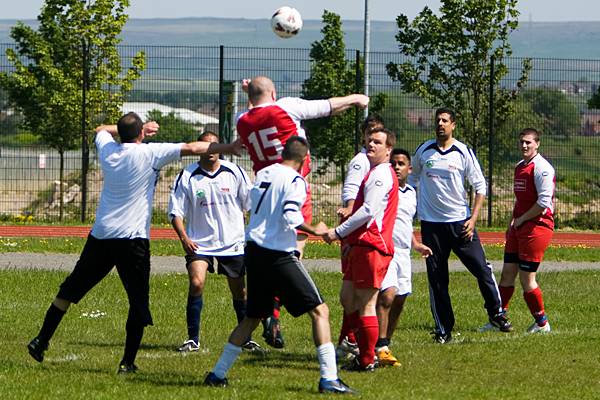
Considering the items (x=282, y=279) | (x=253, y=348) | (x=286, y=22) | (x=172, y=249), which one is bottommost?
(x=172, y=249)

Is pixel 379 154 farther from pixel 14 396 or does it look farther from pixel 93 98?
pixel 93 98

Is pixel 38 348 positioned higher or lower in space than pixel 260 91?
lower

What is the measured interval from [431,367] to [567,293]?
19.6 ft

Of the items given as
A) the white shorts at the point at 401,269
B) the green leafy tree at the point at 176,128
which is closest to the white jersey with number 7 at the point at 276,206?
the white shorts at the point at 401,269

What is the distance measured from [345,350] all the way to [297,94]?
62.1ft

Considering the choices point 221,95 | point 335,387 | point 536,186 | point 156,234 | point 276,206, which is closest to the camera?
point 335,387

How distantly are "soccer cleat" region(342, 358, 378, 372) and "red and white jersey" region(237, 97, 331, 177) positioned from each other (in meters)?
1.84

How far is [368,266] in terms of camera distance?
33.6 feet

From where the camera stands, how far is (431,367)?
419 inches

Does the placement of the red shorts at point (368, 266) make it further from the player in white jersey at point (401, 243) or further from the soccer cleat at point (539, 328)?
the soccer cleat at point (539, 328)

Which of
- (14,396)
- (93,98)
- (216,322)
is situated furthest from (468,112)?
(14,396)

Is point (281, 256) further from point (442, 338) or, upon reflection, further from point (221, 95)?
point (221, 95)

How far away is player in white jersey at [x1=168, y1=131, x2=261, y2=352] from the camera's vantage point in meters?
11.8

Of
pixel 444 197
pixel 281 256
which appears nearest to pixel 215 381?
pixel 281 256
